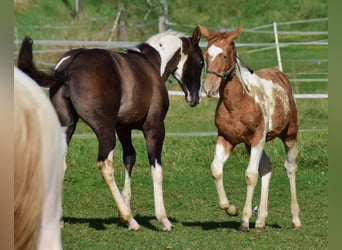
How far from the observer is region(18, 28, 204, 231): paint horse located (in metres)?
7.69

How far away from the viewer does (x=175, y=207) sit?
9305mm

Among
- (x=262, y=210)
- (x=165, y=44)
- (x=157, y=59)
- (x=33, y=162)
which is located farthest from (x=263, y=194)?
(x=33, y=162)

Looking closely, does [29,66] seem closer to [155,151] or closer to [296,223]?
[155,151]

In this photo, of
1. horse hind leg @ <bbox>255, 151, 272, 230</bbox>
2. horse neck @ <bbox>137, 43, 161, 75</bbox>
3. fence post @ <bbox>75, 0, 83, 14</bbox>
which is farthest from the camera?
fence post @ <bbox>75, 0, 83, 14</bbox>

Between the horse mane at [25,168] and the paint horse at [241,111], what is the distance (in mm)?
5701

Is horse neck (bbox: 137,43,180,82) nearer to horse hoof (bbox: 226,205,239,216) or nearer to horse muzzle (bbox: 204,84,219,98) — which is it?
horse muzzle (bbox: 204,84,219,98)

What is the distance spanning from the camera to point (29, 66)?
7.43 metres

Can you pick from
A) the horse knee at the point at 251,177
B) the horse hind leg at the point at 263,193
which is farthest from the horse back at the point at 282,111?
the horse knee at the point at 251,177

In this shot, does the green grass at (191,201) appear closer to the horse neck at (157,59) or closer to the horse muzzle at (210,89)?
the horse muzzle at (210,89)

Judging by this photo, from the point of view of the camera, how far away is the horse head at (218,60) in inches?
298

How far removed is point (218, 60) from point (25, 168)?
588 cm

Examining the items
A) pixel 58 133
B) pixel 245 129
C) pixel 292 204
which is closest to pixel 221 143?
pixel 245 129

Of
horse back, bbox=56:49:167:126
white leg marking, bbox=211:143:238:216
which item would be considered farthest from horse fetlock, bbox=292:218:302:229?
horse back, bbox=56:49:167:126

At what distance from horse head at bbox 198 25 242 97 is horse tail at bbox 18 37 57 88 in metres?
1.35
